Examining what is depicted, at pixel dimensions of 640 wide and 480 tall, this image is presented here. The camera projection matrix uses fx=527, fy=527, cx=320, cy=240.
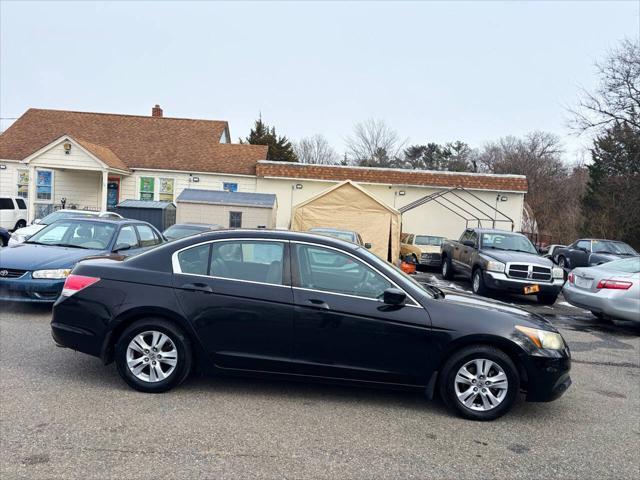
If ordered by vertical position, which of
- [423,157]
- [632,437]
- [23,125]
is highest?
[423,157]

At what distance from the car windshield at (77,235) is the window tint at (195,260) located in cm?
436

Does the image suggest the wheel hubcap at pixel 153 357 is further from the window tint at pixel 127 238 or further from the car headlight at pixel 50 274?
the window tint at pixel 127 238

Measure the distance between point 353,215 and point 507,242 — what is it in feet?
17.2

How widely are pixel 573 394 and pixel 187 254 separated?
4.27m

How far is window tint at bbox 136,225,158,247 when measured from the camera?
391 inches

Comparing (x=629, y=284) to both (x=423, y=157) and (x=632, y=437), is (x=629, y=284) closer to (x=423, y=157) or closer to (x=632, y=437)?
(x=632, y=437)

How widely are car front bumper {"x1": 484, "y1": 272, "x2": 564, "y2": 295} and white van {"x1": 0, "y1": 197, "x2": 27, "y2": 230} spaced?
2023 centimetres

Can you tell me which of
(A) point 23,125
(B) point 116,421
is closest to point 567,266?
(B) point 116,421

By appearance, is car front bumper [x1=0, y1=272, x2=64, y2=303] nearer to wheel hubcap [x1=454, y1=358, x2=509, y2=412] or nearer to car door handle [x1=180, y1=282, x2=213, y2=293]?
car door handle [x1=180, y1=282, x2=213, y2=293]

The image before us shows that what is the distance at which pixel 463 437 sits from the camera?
4.25m

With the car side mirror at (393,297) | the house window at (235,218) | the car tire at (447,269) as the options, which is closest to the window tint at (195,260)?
the car side mirror at (393,297)

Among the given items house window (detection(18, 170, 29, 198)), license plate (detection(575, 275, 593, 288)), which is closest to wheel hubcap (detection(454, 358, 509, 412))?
license plate (detection(575, 275, 593, 288))

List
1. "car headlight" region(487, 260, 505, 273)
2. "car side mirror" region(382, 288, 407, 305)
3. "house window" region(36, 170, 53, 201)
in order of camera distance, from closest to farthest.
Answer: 1. "car side mirror" region(382, 288, 407, 305)
2. "car headlight" region(487, 260, 505, 273)
3. "house window" region(36, 170, 53, 201)

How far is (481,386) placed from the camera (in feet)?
15.2
